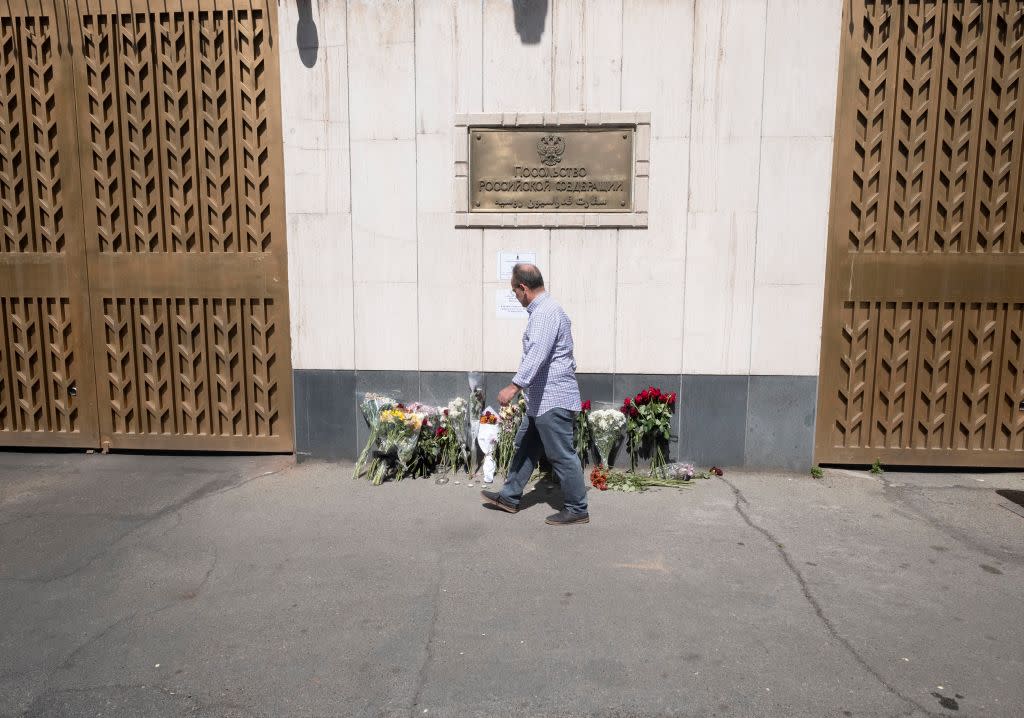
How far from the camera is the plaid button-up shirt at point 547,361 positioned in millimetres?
4520

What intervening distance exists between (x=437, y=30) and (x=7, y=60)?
395 centimetres

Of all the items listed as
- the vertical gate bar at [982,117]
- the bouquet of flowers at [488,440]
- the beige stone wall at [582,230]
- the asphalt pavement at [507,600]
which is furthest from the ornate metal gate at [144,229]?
the vertical gate bar at [982,117]

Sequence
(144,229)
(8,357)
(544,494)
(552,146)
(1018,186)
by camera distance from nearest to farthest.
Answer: (544,494)
(1018,186)
(552,146)
(144,229)
(8,357)

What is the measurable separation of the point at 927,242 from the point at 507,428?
3.82 m

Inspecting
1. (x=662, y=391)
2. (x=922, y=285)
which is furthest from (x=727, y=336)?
(x=922, y=285)

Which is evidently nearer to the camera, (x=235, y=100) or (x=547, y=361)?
(x=547, y=361)

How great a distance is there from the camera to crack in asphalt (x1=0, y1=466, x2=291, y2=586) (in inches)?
154

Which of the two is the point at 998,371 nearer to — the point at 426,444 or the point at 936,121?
the point at 936,121

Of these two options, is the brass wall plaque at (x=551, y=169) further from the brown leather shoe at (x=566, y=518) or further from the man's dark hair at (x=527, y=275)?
the brown leather shoe at (x=566, y=518)

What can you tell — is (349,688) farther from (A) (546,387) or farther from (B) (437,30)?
(B) (437,30)

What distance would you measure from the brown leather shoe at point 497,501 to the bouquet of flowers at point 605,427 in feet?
3.23

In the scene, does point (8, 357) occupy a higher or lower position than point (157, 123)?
lower

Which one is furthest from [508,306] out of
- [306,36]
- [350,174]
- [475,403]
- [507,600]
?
[306,36]

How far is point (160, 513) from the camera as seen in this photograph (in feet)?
16.1
